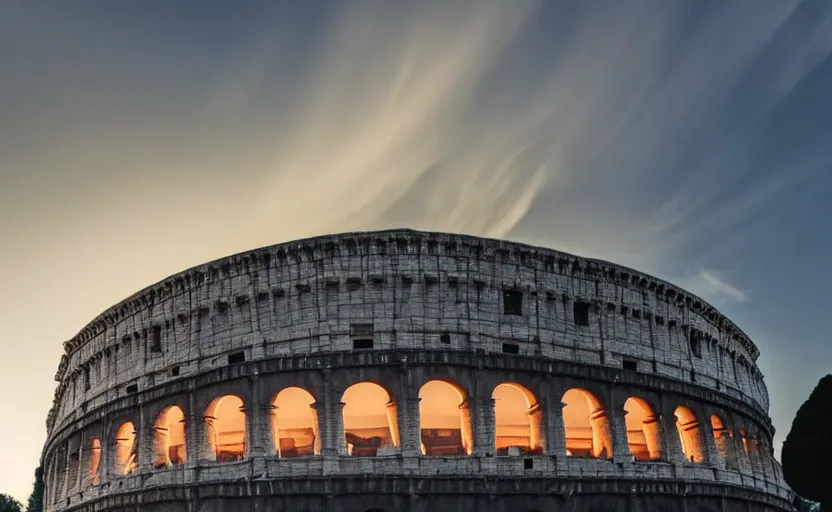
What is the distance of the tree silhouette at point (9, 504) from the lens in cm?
5860

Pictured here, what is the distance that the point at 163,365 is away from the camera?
30641 mm

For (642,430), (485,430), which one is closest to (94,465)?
(485,430)

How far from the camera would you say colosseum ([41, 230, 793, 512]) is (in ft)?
86.9

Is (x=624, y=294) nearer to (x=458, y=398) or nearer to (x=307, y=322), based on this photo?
(x=458, y=398)

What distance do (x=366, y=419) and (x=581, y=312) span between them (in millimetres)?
8184

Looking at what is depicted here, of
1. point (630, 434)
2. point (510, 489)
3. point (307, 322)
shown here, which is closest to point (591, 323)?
point (630, 434)

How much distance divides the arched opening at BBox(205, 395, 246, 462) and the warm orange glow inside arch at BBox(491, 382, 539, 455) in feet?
27.9

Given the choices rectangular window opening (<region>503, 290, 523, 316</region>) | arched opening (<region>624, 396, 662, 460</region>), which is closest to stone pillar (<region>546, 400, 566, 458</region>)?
arched opening (<region>624, 396, 662, 460</region>)

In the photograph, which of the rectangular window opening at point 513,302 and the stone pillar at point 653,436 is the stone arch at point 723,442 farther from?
the rectangular window opening at point 513,302

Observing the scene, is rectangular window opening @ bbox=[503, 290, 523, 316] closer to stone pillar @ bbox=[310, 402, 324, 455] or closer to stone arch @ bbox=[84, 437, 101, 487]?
stone pillar @ bbox=[310, 402, 324, 455]

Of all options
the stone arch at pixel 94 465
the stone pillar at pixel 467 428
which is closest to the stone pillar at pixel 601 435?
the stone pillar at pixel 467 428

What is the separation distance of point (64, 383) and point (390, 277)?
18.6m

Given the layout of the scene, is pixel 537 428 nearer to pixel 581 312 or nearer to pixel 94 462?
pixel 581 312

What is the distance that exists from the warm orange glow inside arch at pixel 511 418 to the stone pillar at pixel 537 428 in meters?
0.88
